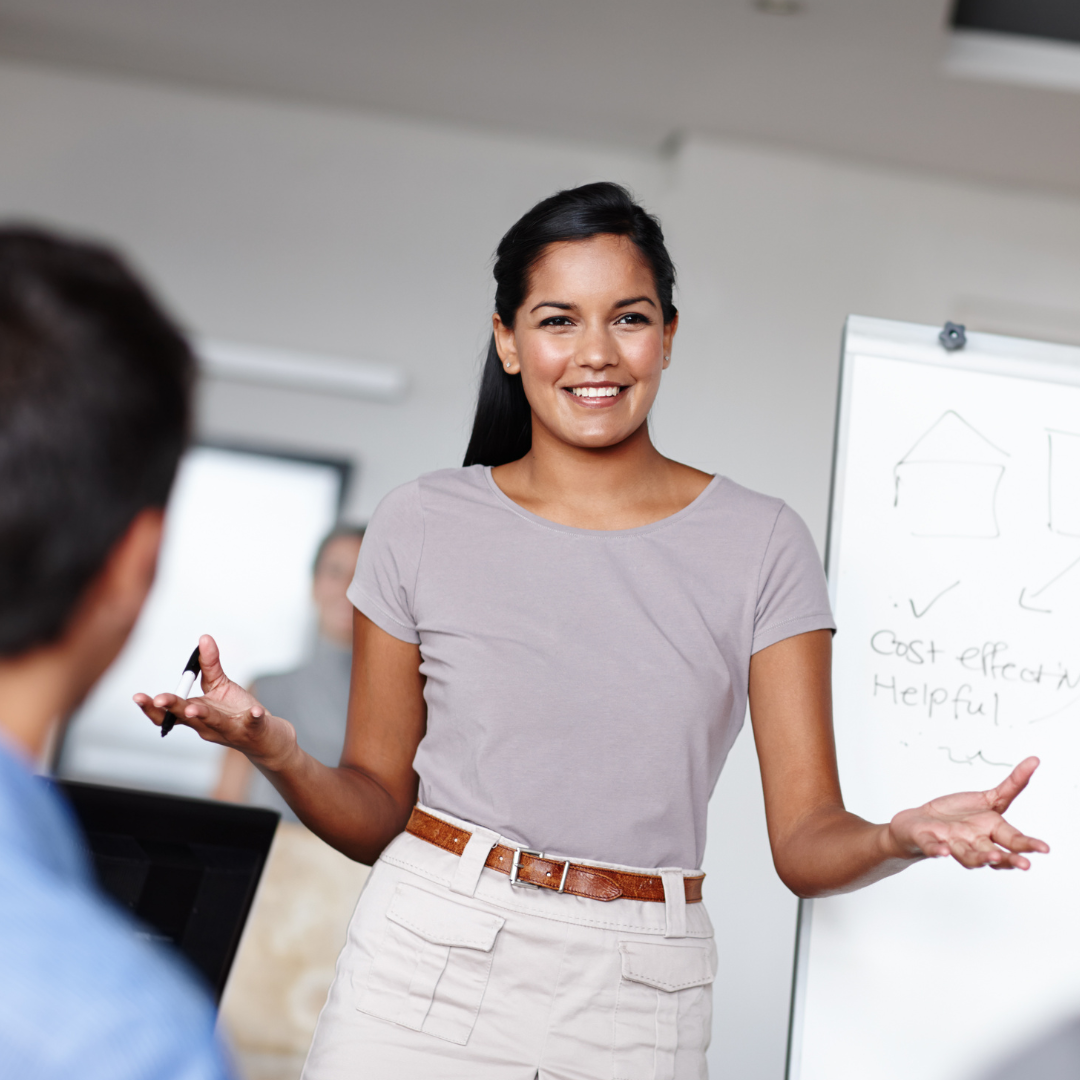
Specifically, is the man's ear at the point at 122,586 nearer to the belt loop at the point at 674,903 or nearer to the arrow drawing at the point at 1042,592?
the belt loop at the point at 674,903

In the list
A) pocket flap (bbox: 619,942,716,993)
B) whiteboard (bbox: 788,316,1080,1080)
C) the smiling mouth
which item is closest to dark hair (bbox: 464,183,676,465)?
the smiling mouth

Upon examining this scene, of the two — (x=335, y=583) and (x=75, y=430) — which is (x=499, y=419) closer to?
(x=75, y=430)

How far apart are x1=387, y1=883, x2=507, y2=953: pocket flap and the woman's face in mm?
544

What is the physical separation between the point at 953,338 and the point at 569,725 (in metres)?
0.91

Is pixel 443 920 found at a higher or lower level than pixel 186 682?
lower

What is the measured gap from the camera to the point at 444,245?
3740 millimetres

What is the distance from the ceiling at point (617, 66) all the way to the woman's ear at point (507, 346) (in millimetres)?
1730

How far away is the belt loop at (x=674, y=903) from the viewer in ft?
4.00

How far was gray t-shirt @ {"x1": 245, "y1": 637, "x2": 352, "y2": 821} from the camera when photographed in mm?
3193

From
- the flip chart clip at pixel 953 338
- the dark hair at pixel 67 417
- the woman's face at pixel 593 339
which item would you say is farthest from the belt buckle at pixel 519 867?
the flip chart clip at pixel 953 338

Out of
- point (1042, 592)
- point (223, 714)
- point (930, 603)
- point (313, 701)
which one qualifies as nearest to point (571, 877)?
point (223, 714)

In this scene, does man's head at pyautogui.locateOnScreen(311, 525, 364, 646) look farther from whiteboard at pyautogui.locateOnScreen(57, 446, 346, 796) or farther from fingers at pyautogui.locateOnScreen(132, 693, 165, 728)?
fingers at pyautogui.locateOnScreen(132, 693, 165, 728)

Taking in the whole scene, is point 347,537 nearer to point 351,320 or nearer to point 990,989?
point 351,320

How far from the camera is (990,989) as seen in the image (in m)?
1.61
